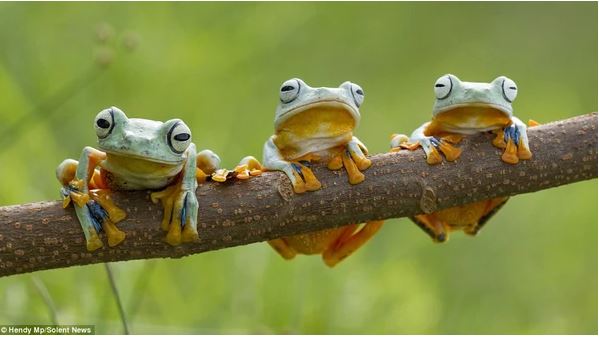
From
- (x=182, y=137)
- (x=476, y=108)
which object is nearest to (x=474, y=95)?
(x=476, y=108)

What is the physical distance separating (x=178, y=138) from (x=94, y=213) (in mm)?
441

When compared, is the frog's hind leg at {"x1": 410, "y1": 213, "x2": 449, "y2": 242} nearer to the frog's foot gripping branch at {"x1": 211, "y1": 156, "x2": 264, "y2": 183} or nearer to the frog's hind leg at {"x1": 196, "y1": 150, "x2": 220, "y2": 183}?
the frog's foot gripping branch at {"x1": 211, "y1": 156, "x2": 264, "y2": 183}

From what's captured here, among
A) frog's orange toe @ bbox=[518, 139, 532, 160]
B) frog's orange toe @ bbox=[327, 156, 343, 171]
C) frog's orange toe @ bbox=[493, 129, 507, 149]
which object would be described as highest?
frog's orange toe @ bbox=[493, 129, 507, 149]

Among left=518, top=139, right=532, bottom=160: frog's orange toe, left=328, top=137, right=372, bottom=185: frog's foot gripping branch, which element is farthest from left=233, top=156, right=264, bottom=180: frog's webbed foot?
left=518, top=139, right=532, bottom=160: frog's orange toe

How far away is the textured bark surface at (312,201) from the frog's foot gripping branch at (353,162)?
0.10ft

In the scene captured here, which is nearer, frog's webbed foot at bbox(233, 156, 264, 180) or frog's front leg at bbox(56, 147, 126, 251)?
frog's front leg at bbox(56, 147, 126, 251)

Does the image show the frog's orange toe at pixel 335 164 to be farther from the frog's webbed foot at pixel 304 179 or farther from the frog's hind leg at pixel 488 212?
the frog's hind leg at pixel 488 212

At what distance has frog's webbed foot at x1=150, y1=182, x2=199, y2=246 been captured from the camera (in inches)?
134

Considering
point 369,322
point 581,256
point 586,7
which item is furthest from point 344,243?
point 586,7

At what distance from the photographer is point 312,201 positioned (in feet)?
11.6

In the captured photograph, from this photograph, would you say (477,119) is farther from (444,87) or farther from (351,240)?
(351,240)

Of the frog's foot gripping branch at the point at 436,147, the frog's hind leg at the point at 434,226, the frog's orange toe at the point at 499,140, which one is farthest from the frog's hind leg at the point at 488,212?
the frog's foot gripping branch at the point at 436,147

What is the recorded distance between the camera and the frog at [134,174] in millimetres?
3342

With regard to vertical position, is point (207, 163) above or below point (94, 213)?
above
